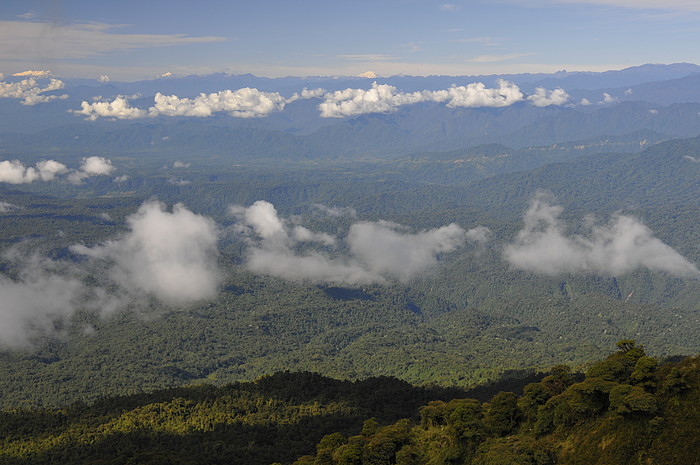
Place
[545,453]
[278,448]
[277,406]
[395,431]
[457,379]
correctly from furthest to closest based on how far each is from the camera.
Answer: [457,379], [277,406], [278,448], [395,431], [545,453]

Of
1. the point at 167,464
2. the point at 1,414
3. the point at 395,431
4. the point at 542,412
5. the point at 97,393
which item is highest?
the point at 542,412

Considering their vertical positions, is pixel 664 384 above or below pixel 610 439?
above

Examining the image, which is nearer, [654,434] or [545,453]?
[654,434]

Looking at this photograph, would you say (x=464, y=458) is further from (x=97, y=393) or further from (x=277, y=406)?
(x=97, y=393)

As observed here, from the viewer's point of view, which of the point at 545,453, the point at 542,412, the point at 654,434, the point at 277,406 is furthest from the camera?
the point at 277,406

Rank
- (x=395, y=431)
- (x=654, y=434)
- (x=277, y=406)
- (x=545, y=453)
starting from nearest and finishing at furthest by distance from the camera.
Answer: (x=654, y=434)
(x=545, y=453)
(x=395, y=431)
(x=277, y=406)

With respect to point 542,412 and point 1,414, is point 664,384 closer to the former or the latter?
point 542,412

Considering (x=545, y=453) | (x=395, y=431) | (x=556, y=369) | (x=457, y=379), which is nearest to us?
(x=545, y=453)

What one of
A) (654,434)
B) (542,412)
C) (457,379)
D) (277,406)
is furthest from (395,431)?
(457,379)

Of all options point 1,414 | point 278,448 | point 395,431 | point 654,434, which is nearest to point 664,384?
point 654,434
